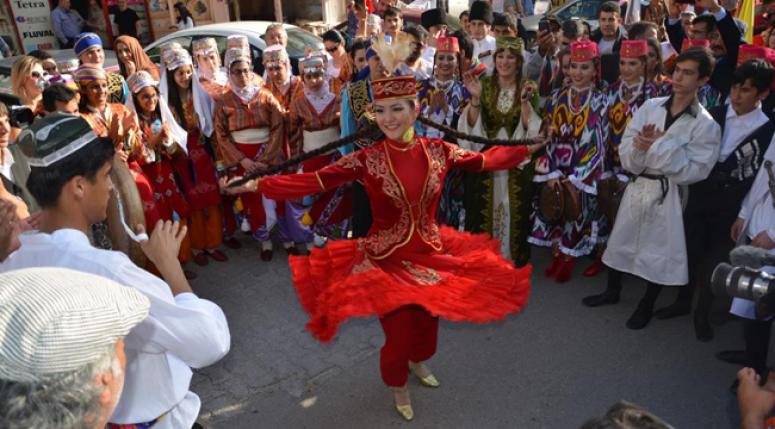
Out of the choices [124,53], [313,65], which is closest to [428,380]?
[313,65]

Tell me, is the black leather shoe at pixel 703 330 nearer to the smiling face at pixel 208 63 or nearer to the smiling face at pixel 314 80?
the smiling face at pixel 314 80

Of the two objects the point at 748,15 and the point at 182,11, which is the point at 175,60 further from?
the point at 182,11

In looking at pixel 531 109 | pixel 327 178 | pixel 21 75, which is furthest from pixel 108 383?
pixel 21 75

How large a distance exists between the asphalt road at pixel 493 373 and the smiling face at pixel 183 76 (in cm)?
210

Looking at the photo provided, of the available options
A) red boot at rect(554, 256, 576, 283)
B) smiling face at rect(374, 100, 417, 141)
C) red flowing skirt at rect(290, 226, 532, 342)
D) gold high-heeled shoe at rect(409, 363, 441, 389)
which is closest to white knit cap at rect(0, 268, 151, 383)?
red flowing skirt at rect(290, 226, 532, 342)

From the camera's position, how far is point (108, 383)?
1.28 metres

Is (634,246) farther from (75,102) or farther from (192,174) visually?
(75,102)

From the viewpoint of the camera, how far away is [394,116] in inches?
130

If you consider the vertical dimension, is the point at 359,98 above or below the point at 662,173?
above

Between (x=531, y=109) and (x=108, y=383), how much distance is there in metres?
4.17

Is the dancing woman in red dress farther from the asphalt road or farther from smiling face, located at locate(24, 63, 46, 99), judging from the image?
smiling face, located at locate(24, 63, 46, 99)

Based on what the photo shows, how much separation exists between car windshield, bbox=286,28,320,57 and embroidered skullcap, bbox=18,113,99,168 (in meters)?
7.43

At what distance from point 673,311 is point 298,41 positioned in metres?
7.28

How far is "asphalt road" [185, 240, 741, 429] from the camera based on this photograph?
352 centimetres
